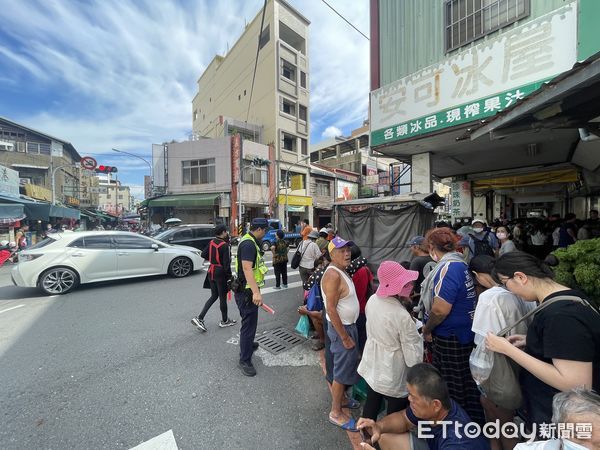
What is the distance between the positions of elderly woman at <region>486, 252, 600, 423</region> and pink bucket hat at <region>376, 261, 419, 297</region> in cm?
56

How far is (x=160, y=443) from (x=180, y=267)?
21.5ft

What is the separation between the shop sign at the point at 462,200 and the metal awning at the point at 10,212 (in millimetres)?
17599

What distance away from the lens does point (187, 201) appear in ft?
66.2

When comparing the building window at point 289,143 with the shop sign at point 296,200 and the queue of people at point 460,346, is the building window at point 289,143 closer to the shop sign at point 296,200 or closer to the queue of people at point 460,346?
the shop sign at point 296,200

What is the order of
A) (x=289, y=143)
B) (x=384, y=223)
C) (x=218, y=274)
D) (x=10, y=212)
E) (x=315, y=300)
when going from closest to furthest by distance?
(x=315, y=300), (x=218, y=274), (x=384, y=223), (x=10, y=212), (x=289, y=143)

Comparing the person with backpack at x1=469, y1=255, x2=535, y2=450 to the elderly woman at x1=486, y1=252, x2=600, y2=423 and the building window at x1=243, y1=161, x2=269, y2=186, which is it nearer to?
the elderly woman at x1=486, y1=252, x2=600, y2=423

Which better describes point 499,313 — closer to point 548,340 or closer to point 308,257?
point 548,340

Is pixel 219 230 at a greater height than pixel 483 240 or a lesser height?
greater

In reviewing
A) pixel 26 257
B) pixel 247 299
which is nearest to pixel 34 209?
pixel 26 257

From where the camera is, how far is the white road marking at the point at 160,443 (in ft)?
7.09

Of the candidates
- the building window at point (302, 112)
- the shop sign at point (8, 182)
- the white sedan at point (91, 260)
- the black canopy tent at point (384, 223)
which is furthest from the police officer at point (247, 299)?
the building window at point (302, 112)

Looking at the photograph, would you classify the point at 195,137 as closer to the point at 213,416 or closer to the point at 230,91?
the point at 230,91

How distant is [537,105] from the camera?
2484 mm

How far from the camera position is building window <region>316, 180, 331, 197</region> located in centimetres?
2764
